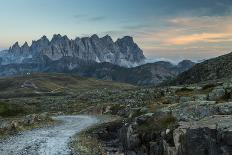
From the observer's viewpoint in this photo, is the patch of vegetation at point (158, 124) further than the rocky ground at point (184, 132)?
Yes

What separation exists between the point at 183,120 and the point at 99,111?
105031 millimetres

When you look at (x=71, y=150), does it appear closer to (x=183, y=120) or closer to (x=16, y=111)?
(x=183, y=120)

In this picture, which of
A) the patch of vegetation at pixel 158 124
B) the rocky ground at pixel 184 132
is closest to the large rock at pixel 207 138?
the rocky ground at pixel 184 132

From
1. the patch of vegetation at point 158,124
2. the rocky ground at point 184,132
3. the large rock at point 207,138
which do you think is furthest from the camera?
the patch of vegetation at point 158,124

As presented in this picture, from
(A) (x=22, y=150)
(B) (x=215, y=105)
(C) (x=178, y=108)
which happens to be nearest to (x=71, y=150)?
(A) (x=22, y=150)

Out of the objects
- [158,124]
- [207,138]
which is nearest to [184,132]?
[207,138]

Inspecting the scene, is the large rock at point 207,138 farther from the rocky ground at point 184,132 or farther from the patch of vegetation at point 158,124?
the patch of vegetation at point 158,124

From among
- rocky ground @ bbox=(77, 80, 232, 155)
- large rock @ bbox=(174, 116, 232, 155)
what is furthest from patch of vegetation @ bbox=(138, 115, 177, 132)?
large rock @ bbox=(174, 116, 232, 155)

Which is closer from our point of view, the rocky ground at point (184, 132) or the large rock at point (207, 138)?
the large rock at point (207, 138)

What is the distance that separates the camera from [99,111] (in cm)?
14062

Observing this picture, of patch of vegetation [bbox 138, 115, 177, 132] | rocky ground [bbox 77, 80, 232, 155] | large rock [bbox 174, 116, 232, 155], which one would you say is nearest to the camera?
large rock [bbox 174, 116, 232, 155]

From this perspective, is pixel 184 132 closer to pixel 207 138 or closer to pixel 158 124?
Result: pixel 207 138

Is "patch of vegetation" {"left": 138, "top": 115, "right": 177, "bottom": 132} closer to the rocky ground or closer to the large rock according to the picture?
the rocky ground

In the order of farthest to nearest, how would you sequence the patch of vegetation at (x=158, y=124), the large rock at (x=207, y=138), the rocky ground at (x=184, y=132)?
the patch of vegetation at (x=158, y=124), the rocky ground at (x=184, y=132), the large rock at (x=207, y=138)
